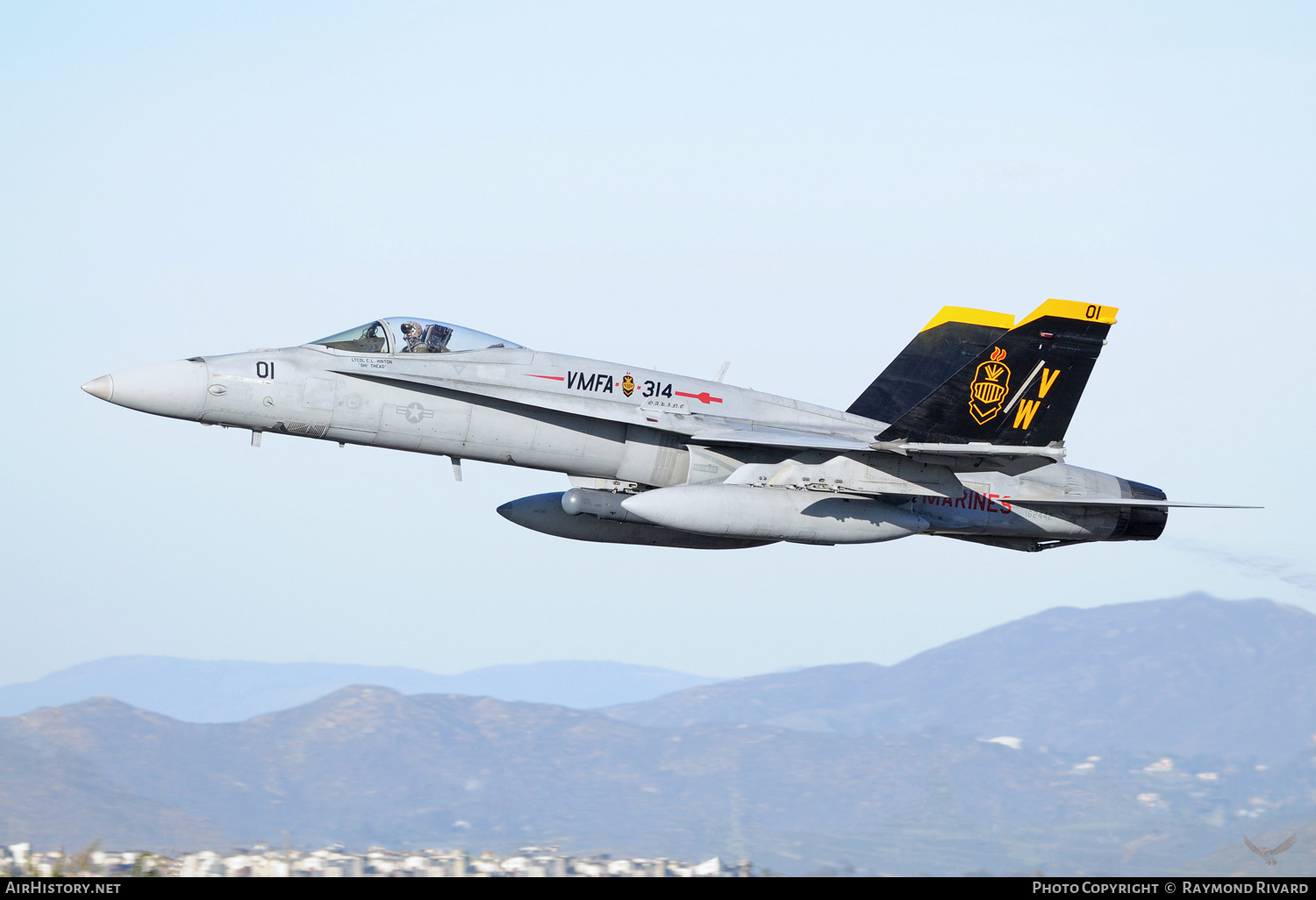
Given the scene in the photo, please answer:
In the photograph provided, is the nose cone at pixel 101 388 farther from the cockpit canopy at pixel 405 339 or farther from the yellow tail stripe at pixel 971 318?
the yellow tail stripe at pixel 971 318

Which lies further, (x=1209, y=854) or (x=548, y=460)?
(x=1209, y=854)

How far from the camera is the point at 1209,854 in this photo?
263ft

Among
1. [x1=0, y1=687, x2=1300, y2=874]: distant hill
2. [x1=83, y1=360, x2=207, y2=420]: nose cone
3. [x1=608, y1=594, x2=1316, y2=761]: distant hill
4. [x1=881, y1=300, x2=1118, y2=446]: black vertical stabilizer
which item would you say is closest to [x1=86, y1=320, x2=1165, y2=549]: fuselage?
[x1=83, y1=360, x2=207, y2=420]: nose cone

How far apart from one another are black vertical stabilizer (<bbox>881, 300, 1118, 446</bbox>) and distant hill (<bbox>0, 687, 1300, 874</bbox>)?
6648 cm

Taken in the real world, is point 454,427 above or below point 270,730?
above

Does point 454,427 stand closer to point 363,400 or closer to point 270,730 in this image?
point 363,400

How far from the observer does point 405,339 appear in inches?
680

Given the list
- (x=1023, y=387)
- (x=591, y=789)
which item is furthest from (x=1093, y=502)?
(x=591, y=789)

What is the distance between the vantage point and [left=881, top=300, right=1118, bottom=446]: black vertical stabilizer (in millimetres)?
17906

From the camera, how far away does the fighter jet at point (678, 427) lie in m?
16.7

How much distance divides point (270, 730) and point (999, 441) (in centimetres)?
17508

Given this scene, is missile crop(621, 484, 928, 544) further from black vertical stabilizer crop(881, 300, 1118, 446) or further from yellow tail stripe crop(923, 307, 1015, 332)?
yellow tail stripe crop(923, 307, 1015, 332)
